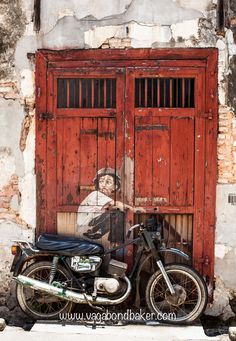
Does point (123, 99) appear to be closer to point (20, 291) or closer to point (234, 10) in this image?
point (234, 10)

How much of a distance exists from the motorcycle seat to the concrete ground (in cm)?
78

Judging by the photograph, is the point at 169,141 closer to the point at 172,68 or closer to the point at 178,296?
the point at 172,68

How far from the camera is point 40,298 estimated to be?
6.11 meters

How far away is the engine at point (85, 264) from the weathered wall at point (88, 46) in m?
0.72

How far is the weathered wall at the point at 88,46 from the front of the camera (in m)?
6.12

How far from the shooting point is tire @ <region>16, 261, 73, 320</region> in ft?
19.7

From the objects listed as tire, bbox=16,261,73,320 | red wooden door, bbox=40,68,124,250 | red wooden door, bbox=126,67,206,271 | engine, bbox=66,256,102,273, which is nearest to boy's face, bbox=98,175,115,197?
red wooden door, bbox=40,68,124,250

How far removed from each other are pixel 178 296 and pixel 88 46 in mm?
2990

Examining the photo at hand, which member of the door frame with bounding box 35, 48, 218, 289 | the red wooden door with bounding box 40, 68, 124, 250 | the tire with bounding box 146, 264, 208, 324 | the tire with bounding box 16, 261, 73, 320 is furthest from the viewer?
the red wooden door with bounding box 40, 68, 124, 250

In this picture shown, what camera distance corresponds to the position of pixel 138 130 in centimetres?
618

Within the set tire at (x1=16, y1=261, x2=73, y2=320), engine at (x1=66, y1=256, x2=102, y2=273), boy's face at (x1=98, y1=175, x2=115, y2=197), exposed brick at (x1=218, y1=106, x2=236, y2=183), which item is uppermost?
exposed brick at (x1=218, y1=106, x2=236, y2=183)

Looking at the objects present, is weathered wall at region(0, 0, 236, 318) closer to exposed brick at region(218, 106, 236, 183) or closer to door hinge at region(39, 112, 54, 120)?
exposed brick at region(218, 106, 236, 183)

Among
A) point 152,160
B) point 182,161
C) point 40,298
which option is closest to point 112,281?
point 40,298

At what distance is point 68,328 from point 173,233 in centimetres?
159
